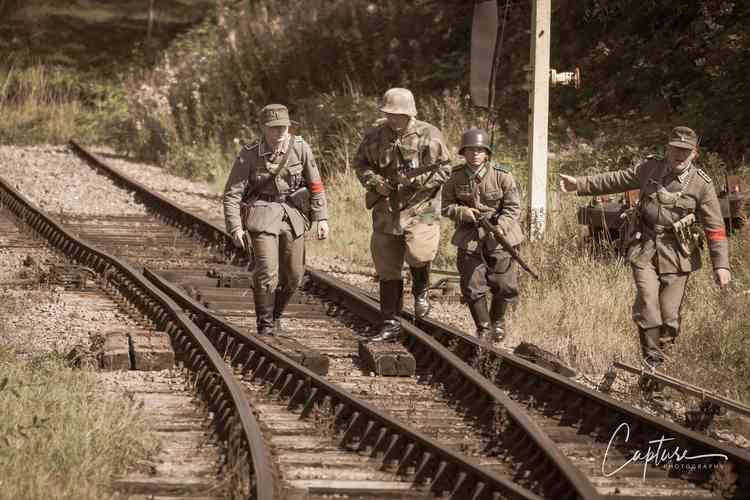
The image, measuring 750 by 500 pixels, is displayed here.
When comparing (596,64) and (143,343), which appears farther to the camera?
(596,64)

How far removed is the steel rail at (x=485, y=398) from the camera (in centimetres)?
657

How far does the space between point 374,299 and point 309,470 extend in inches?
193

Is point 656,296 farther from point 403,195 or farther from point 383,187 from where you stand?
point 383,187

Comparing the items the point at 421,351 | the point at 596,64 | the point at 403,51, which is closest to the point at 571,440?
the point at 421,351

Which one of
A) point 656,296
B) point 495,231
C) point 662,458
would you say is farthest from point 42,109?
point 662,458

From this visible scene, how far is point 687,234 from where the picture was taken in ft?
30.2

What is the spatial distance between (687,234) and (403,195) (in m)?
2.09

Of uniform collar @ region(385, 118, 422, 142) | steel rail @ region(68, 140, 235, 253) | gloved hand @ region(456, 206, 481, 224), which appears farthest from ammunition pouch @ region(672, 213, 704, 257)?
steel rail @ region(68, 140, 235, 253)

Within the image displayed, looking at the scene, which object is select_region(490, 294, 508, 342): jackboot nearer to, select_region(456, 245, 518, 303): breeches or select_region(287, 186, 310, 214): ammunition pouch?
select_region(456, 245, 518, 303): breeches

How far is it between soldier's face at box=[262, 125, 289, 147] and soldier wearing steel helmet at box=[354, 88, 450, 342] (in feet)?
2.03

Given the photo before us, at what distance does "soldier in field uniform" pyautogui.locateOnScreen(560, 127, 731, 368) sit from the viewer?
358 inches

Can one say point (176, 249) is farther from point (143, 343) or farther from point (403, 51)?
point (403, 51)

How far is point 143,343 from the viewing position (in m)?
9.28

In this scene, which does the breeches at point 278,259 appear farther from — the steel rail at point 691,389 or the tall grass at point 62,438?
the steel rail at point 691,389
